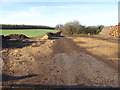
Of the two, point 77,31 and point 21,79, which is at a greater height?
point 77,31

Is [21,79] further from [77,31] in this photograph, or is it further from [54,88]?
[77,31]

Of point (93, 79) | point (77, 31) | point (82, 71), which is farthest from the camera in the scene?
point (77, 31)

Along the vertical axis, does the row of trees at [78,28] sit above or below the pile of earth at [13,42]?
above

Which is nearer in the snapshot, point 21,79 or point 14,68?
point 21,79

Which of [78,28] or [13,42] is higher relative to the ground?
[78,28]

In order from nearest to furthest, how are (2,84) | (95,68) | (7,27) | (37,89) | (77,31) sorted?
(37,89) → (2,84) → (95,68) → (77,31) → (7,27)

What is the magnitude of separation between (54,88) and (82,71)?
2054 mm

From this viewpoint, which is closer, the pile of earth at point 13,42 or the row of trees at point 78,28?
the pile of earth at point 13,42

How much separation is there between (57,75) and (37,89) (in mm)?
1373

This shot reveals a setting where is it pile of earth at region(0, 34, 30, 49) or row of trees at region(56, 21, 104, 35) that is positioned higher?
row of trees at region(56, 21, 104, 35)

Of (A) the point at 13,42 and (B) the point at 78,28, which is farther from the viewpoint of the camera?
(B) the point at 78,28

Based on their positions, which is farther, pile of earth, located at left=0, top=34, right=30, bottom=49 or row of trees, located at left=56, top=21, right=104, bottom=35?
row of trees, located at left=56, top=21, right=104, bottom=35

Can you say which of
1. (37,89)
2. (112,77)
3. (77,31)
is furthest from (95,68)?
(77,31)

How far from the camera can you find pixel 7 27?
49.9m
